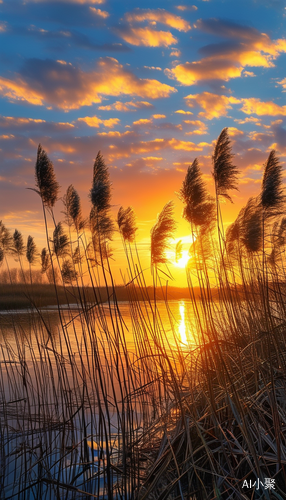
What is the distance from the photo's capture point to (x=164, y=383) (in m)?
2.87

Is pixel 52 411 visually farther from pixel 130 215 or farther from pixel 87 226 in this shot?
pixel 130 215

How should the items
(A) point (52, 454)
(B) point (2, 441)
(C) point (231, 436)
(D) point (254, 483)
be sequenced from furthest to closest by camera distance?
(B) point (2, 441) < (A) point (52, 454) < (C) point (231, 436) < (D) point (254, 483)

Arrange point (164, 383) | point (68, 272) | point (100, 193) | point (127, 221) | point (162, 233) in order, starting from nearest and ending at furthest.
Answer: point (164, 383) → point (100, 193) → point (162, 233) → point (127, 221) → point (68, 272)

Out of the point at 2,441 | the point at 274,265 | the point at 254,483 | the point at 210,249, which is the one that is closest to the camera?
the point at 254,483

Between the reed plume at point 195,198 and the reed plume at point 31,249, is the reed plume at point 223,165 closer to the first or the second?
the reed plume at point 195,198

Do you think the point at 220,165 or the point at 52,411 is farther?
the point at 220,165

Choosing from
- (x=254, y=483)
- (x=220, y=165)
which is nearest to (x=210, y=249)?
(x=220, y=165)

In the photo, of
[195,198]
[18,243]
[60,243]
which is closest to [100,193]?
[195,198]

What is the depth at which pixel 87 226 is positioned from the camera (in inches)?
177

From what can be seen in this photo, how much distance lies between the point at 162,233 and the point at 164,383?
2043mm

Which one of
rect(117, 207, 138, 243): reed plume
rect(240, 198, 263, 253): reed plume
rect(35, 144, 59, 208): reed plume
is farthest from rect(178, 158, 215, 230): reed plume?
rect(35, 144, 59, 208): reed plume

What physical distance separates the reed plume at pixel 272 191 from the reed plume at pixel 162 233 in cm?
154

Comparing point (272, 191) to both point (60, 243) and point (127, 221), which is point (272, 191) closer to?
point (127, 221)

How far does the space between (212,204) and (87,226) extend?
1.72 metres
